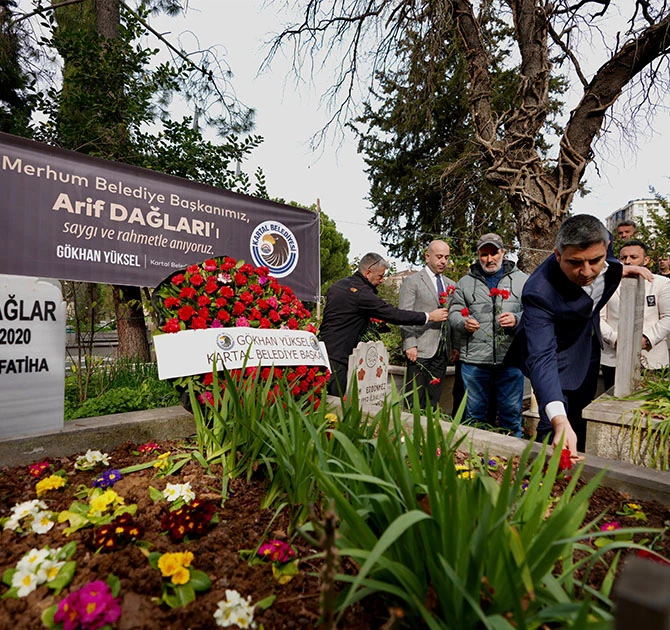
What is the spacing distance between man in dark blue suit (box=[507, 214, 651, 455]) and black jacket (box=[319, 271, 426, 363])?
3.99 ft

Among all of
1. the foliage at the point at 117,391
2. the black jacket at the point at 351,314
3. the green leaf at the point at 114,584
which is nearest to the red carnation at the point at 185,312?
the foliage at the point at 117,391

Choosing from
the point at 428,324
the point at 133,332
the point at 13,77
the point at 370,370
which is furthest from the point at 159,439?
the point at 13,77

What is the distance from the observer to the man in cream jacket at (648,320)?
3457 mm

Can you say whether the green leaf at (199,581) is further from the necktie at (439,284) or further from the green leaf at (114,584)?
the necktie at (439,284)

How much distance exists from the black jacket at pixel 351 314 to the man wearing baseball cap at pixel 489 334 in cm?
43

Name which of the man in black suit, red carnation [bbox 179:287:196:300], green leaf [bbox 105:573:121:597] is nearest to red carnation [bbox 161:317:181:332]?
red carnation [bbox 179:287:196:300]

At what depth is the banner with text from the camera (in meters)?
3.83

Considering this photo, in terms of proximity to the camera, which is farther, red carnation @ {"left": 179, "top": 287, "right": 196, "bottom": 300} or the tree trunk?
the tree trunk

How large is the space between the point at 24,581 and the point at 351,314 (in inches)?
118

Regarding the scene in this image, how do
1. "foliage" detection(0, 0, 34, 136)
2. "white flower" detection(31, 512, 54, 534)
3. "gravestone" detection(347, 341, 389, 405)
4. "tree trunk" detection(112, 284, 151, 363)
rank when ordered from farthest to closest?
"tree trunk" detection(112, 284, 151, 363) < "foliage" detection(0, 0, 34, 136) < "gravestone" detection(347, 341, 389, 405) < "white flower" detection(31, 512, 54, 534)

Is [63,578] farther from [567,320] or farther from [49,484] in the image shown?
[567,320]

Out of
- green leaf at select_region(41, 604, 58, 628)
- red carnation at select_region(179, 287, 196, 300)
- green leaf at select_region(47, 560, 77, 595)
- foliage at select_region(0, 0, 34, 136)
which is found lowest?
green leaf at select_region(41, 604, 58, 628)

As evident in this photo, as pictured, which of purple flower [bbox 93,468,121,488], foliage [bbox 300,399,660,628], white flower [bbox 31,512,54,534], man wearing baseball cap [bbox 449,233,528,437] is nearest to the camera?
foliage [bbox 300,399,660,628]

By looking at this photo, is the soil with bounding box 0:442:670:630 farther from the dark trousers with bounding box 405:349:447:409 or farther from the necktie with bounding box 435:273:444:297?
the necktie with bounding box 435:273:444:297
